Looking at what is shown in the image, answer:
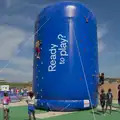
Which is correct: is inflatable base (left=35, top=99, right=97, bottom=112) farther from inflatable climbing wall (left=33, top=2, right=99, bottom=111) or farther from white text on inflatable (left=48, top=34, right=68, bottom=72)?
white text on inflatable (left=48, top=34, right=68, bottom=72)

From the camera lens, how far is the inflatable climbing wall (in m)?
17.2

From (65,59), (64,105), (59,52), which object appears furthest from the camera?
(59,52)

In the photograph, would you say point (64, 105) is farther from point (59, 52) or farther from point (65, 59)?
point (59, 52)

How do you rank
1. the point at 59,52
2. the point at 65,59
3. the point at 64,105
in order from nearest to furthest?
the point at 64,105
the point at 65,59
the point at 59,52

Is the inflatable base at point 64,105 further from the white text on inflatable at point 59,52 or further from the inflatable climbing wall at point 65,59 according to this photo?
the white text on inflatable at point 59,52

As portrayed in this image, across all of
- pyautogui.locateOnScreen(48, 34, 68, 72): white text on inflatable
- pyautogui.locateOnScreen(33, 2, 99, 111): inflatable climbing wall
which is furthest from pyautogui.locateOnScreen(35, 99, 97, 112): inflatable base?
pyautogui.locateOnScreen(48, 34, 68, 72): white text on inflatable

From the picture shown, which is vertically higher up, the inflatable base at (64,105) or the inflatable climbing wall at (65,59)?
the inflatable climbing wall at (65,59)

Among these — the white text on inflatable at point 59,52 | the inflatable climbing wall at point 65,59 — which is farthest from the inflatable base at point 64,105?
the white text on inflatable at point 59,52

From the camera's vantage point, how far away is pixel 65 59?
17.3 m

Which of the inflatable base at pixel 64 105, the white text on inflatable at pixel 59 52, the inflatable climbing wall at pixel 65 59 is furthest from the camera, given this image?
the white text on inflatable at pixel 59 52

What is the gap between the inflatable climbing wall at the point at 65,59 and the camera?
56.3ft

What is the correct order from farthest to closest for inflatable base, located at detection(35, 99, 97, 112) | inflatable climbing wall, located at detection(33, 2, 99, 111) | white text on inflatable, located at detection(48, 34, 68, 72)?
white text on inflatable, located at detection(48, 34, 68, 72) → inflatable climbing wall, located at detection(33, 2, 99, 111) → inflatable base, located at detection(35, 99, 97, 112)

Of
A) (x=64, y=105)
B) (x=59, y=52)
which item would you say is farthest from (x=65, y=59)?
(x=64, y=105)

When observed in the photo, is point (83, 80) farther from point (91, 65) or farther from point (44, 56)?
point (44, 56)
